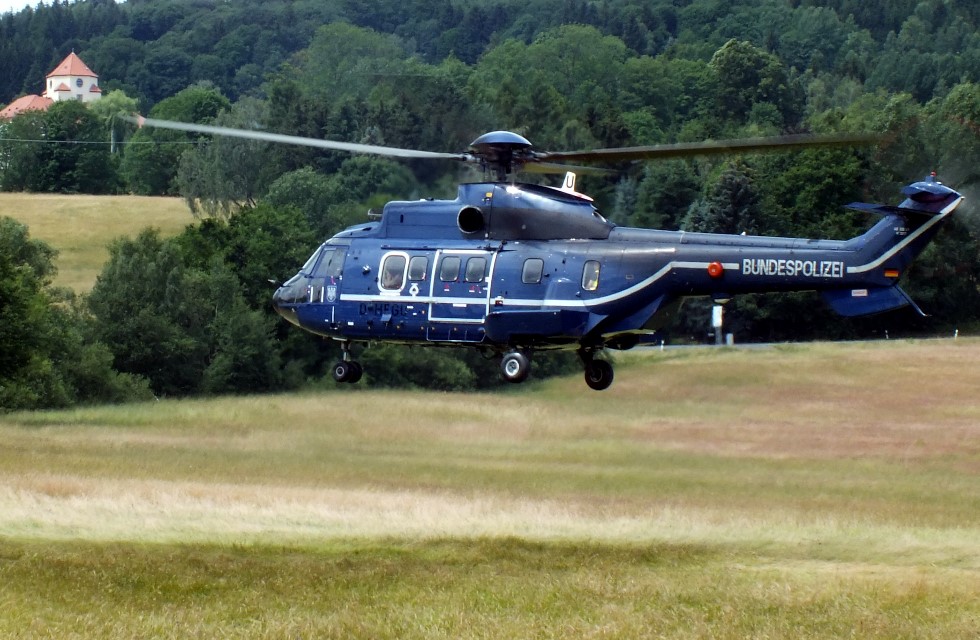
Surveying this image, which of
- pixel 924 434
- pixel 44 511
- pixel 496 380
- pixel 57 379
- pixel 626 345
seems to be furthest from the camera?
pixel 496 380

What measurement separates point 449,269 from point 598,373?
3.41 metres

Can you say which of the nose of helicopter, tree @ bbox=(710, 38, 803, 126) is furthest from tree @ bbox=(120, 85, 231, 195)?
the nose of helicopter

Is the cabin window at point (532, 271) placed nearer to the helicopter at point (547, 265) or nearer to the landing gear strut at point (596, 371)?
the helicopter at point (547, 265)

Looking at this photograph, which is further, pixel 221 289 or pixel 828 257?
pixel 221 289

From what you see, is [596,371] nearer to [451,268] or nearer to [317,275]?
[451,268]

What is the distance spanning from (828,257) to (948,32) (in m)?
172

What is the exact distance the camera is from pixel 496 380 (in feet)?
263

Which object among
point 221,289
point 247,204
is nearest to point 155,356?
point 221,289

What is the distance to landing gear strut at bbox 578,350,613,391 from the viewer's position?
96.9 ft

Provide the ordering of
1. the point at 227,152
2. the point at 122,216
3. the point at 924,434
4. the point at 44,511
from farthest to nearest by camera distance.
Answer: the point at 122,216 → the point at 227,152 → the point at 924,434 → the point at 44,511

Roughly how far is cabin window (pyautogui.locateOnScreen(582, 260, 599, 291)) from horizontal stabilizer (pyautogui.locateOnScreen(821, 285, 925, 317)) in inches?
156

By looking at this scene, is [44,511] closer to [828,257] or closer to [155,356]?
[828,257]

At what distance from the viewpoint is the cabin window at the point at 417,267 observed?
96.8 feet

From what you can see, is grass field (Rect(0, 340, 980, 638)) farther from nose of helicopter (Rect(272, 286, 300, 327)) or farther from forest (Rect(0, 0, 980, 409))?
forest (Rect(0, 0, 980, 409))
